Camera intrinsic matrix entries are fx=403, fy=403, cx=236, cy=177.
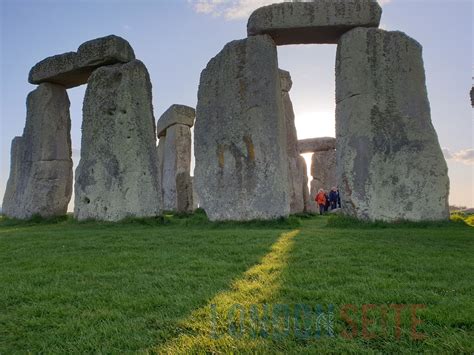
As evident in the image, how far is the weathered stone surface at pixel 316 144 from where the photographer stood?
2052 cm

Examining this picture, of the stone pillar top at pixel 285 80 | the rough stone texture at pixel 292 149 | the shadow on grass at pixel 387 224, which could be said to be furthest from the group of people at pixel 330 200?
the shadow on grass at pixel 387 224

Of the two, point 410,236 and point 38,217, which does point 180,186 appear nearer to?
point 38,217

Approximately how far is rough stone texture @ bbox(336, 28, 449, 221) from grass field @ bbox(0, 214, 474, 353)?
2541 millimetres

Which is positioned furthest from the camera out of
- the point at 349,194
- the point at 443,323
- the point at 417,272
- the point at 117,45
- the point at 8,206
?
the point at 8,206

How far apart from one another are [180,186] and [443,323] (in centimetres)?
1215

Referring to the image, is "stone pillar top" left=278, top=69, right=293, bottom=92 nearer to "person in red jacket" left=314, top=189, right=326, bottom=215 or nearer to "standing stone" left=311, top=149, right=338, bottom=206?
"person in red jacket" left=314, top=189, right=326, bottom=215

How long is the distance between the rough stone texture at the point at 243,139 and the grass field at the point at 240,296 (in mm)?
2872

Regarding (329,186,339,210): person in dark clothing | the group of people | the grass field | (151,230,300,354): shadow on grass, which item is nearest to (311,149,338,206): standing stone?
the group of people

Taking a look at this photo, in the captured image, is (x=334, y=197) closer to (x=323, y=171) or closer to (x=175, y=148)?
(x=323, y=171)

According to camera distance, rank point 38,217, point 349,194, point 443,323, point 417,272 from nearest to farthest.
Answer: point 443,323 → point 417,272 → point 349,194 → point 38,217

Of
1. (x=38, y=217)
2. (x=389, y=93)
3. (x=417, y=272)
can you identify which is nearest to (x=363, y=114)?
(x=389, y=93)

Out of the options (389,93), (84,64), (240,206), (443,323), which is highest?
(84,64)

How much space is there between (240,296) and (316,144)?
59.1 feet

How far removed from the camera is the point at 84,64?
10.2 m
